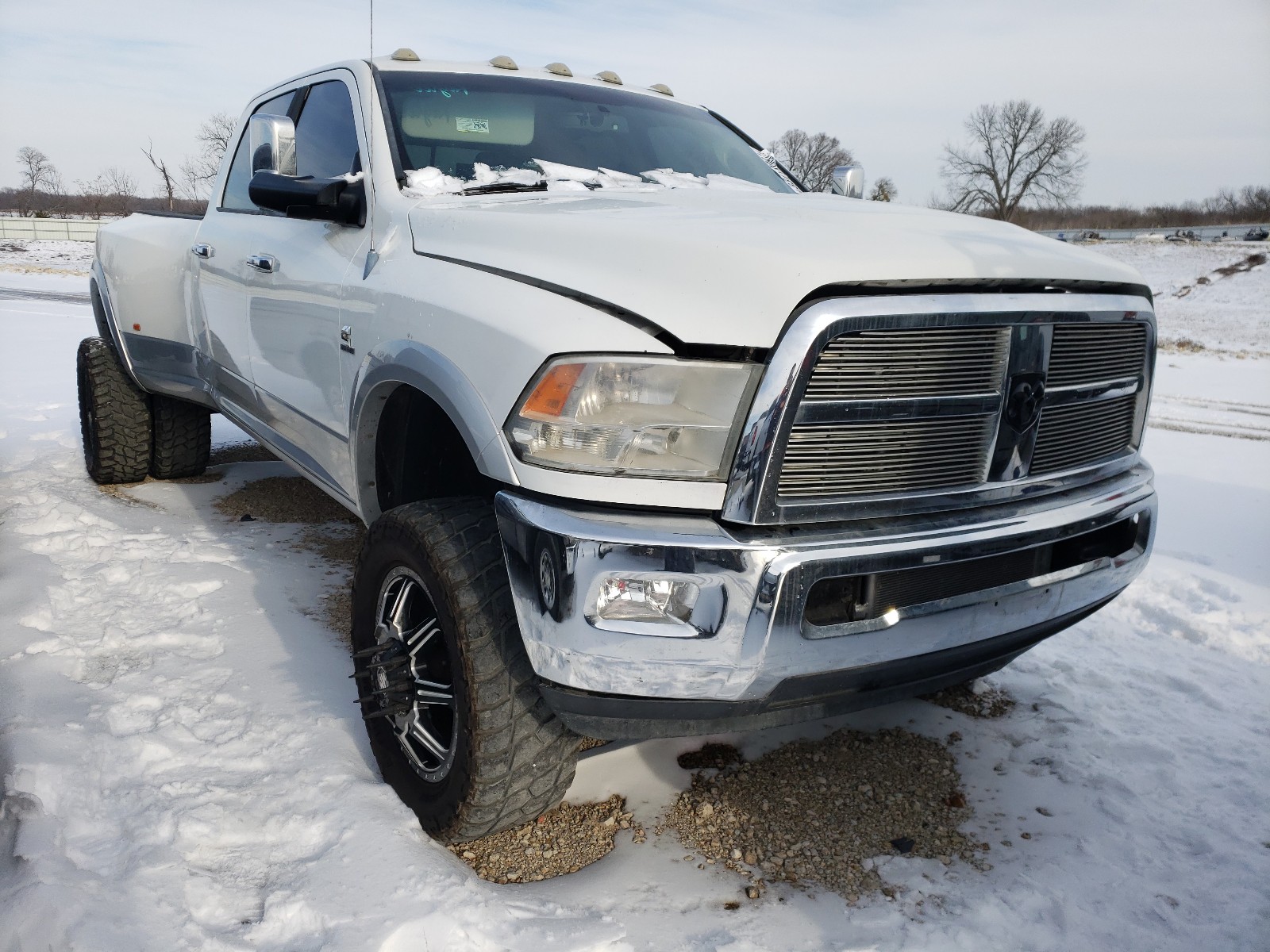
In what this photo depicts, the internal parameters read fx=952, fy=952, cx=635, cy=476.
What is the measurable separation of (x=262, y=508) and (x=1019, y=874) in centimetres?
388

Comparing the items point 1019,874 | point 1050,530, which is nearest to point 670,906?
point 1019,874

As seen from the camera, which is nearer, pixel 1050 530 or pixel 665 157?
pixel 1050 530

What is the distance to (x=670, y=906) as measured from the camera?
2.11 m

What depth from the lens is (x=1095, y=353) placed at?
2.21 metres

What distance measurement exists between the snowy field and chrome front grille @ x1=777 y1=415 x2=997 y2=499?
3.16 ft

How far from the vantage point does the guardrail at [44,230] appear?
135ft

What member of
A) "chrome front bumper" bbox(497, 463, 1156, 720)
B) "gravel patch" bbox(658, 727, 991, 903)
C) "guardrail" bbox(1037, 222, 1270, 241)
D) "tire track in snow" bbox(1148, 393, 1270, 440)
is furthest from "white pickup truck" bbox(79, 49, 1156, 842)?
"guardrail" bbox(1037, 222, 1270, 241)

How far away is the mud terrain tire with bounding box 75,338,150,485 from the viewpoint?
15.9ft

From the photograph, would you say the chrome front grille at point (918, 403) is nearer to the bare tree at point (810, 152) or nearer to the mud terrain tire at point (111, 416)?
the mud terrain tire at point (111, 416)

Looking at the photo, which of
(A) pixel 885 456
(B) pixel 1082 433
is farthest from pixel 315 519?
(B) pixel 1082 433

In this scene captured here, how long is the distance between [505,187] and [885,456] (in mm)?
1469

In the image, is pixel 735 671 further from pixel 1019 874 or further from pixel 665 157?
pixel 665 157

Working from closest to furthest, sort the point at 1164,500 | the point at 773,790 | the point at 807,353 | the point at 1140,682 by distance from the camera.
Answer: the point at 807,353, the point at 773,790, the point at 1140,682, the point at 1164,500

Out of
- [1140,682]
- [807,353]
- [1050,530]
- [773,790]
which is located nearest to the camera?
[807,353]
